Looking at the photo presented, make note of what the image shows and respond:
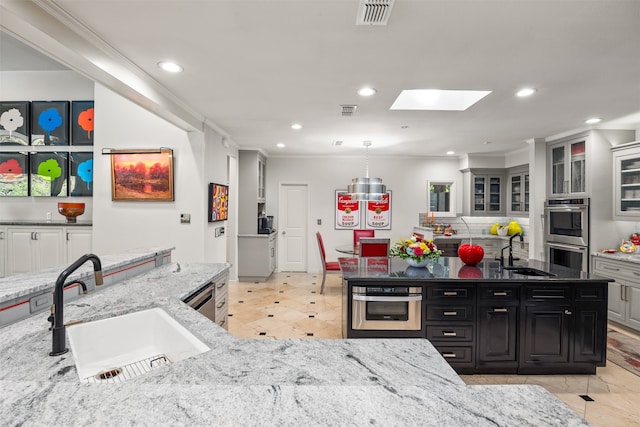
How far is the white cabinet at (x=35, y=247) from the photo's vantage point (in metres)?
4.09

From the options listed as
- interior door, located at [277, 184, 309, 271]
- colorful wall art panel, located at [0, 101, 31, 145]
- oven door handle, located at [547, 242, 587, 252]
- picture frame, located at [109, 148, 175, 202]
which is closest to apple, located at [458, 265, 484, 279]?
oven door handle, located at [547, 242, 587, 252]

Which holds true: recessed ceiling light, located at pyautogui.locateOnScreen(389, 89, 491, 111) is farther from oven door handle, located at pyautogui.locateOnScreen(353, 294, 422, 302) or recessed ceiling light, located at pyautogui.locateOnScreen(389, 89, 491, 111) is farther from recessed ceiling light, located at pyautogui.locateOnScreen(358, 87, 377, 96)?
oven door handle, located at pyautogui.locateOnScreen(353, 294, 422, 302)

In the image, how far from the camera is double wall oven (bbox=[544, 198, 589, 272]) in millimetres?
4273

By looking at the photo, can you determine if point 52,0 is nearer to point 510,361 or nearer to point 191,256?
point 191,256

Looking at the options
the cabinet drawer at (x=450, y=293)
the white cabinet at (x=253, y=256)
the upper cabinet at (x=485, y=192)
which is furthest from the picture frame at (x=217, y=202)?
the upper cabinet at (x=485, y=192)

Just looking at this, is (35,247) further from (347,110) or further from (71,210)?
(347,110)

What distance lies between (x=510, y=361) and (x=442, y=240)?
369 centimetres

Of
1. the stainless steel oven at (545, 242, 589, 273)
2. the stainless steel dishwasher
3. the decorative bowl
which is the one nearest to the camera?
the stainless steel dishwasher

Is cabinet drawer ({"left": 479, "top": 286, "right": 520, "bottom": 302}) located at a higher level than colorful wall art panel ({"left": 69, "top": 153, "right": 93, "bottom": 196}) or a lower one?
lower

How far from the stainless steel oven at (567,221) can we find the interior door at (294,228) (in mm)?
4278

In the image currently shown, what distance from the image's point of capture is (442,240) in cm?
626

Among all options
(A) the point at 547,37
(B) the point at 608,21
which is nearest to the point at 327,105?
(A) the point at 547,37

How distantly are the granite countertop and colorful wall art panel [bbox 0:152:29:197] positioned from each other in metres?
4.31

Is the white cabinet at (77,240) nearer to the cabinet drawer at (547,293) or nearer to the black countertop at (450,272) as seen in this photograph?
the black countertop at (450,272)
